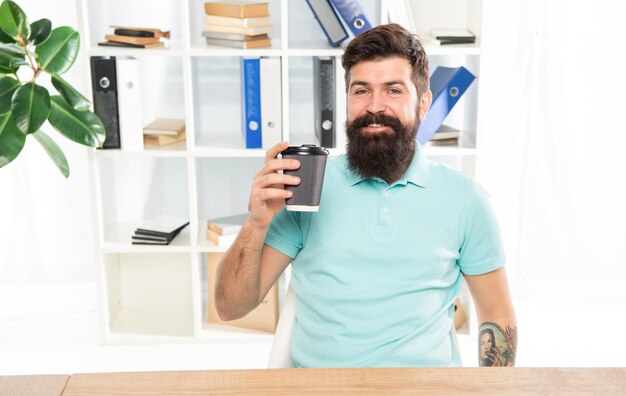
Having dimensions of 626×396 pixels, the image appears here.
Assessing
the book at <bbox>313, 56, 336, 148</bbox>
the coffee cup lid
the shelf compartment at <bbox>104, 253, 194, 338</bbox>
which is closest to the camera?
the coffee cup lid

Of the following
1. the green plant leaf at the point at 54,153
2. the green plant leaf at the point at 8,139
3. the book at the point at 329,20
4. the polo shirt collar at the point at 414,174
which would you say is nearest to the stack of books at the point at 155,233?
the green plant leaf at the point at 54,153

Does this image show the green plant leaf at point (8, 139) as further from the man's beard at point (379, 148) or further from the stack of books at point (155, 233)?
the man's beard at point (379, 148)

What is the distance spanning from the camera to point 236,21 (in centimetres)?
296

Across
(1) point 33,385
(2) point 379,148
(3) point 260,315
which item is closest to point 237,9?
(3) point 260,315

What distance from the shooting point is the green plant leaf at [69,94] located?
2600mm

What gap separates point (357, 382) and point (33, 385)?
0.55m

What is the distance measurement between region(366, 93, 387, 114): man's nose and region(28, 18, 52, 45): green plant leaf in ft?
4.32

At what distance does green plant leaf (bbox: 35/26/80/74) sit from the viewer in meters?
2.67

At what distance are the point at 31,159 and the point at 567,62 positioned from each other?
2.42 metres

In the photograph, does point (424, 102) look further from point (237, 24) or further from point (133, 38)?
point (133, 38)

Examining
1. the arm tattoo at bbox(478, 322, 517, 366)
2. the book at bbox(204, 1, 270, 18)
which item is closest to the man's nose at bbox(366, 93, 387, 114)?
the arm tattoo at bbox(478, 322, 517, 366)

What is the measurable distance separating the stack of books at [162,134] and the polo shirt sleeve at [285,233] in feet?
4.57

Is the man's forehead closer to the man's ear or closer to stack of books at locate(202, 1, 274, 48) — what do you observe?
the man's ear

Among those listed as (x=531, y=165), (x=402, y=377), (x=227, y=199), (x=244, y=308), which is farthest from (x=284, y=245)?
(x=531, y=165)
